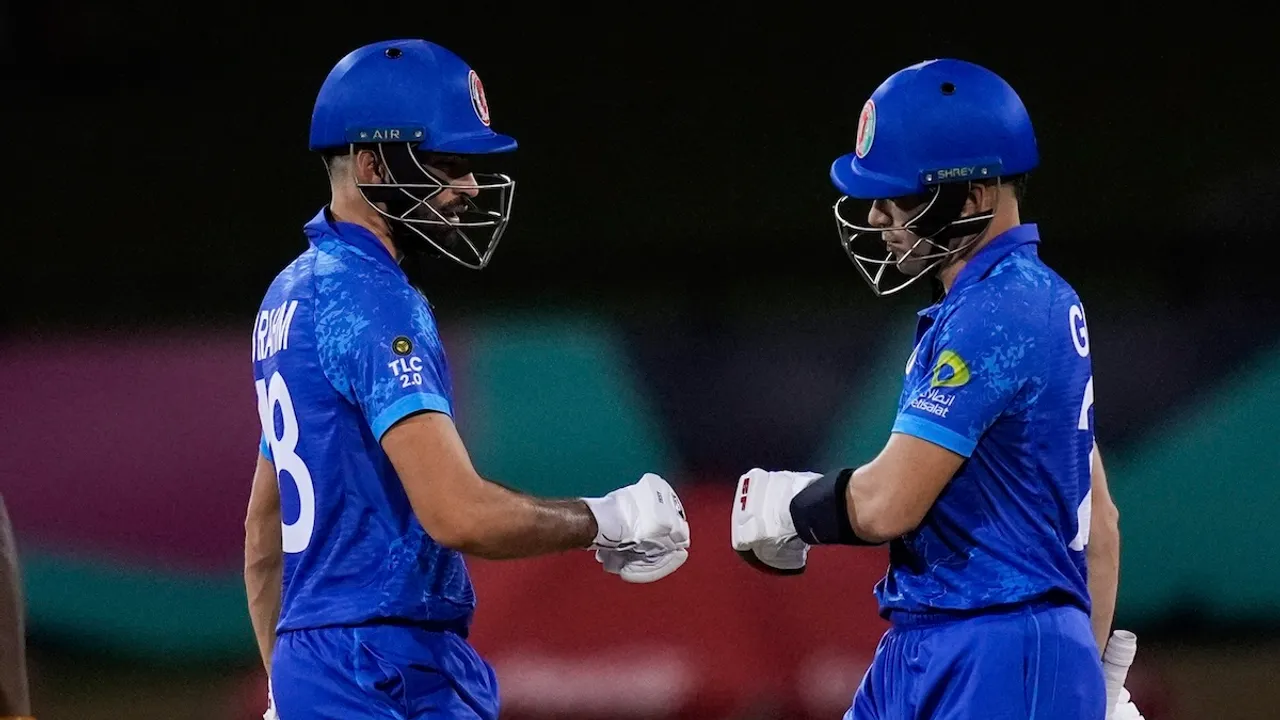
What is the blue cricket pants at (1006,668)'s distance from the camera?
231 cm

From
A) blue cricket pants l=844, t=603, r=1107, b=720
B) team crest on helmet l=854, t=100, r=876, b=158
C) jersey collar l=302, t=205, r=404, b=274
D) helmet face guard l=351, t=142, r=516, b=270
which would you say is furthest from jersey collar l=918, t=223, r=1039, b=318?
jersey collar l=302, t=205, r=404, b=274

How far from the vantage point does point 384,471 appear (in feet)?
7.55

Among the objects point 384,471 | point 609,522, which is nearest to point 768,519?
point 609,522

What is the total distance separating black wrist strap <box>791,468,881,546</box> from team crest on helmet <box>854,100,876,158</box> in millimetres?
555

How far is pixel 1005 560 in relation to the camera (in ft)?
7.66

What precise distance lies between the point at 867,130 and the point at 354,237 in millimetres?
877

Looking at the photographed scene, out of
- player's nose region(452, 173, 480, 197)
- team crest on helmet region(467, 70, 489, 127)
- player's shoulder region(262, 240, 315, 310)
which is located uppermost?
team crest on helmet region(467, 70, 489, 127)

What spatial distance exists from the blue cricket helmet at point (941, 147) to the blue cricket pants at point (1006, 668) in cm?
57

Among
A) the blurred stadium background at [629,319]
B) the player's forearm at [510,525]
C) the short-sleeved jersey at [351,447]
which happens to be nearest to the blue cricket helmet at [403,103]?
the short-sleeved jersey at [351,447]

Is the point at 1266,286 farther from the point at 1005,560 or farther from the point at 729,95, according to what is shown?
the point at 1005,560

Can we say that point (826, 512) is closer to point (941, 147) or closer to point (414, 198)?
point (941, 147)

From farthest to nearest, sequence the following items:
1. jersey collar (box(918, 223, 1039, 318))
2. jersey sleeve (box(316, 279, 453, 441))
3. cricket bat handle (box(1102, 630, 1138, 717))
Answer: cricket bat handle (box(1102, 630, 1138, 717))
jersey collar (box(918, 223, 1039, 318))
jersey sleeve (box(316, 279, 453, 441))

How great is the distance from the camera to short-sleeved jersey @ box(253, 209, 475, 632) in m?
2.26

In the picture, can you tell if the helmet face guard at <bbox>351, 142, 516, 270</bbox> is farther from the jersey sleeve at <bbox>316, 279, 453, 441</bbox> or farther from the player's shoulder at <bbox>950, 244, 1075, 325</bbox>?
the player's shoulder at <bbox>950, 244, 1075, 325</bbox>
